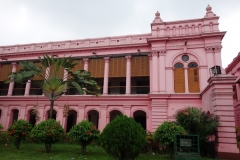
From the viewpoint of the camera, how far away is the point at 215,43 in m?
14.8

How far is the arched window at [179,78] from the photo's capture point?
14.9 meters

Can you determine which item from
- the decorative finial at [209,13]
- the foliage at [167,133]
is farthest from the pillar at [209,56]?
the foliage at [167,133]

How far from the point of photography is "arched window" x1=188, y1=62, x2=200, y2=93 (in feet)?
48.3

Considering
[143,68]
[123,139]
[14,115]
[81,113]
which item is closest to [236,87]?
[143,68]

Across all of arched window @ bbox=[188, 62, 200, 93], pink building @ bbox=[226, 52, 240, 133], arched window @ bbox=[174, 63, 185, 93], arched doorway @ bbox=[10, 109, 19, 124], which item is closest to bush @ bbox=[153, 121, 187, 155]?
arched window @ bbox=[174, 63, 185, 93]

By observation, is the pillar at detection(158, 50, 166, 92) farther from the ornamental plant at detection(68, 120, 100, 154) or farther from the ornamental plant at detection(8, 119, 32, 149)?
the ornamental plant at detection(8, 119, 32, 149)

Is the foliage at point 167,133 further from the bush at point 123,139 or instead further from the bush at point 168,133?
the bush at point 123,139

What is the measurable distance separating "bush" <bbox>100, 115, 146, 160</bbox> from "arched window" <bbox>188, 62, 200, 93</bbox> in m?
9.74

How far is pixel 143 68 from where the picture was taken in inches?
650

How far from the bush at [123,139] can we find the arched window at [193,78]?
974cm

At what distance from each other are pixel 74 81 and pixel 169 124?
701 cm

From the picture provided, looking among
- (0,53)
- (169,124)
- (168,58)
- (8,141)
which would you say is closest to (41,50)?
(0,53)

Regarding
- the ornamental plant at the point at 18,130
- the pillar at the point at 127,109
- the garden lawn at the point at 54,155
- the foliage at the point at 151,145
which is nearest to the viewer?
the garden lawn at the point at 54,155

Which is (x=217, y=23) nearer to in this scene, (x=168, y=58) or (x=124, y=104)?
(x=168, y=58)
